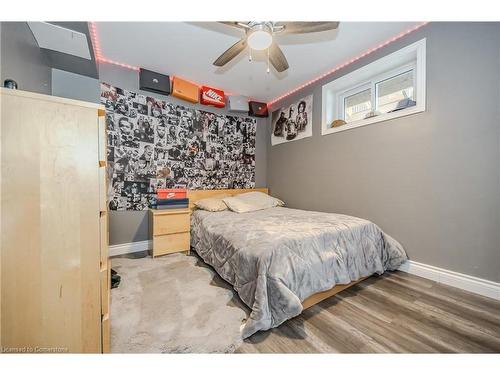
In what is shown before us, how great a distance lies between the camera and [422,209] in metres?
2.03

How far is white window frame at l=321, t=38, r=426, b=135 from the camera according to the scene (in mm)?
2023

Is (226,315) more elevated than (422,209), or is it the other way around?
(422,209)

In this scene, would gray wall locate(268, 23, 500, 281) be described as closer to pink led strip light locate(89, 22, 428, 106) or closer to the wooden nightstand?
pink led strip light locate(89, 22, 428, 106)

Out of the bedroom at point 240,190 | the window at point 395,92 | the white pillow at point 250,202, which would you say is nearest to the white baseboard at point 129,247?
the bedroom at point 240,190

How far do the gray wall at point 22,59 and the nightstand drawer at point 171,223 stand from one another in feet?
5.47

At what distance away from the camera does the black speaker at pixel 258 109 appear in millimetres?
3752

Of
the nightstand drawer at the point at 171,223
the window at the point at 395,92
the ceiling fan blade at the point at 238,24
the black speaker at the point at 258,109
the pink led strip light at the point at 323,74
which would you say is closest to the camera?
the ceiling fan blade at the point at 238,24

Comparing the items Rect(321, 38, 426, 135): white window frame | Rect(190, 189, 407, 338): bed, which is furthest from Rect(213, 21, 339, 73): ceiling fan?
Rect(190, 189, 407, 338): bed

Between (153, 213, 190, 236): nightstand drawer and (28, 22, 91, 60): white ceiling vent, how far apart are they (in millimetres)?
1943

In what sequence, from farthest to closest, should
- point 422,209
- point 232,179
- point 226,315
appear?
point 232,179 < point 422,209 < point 226,315

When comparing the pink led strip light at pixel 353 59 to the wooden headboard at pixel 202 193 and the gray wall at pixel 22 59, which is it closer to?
the wooden headboard at pixel 202 193
